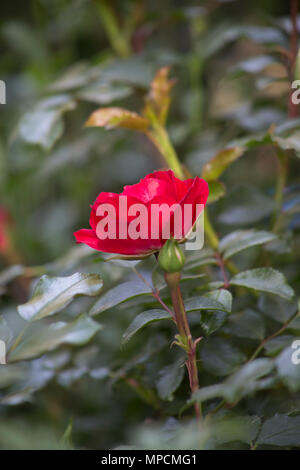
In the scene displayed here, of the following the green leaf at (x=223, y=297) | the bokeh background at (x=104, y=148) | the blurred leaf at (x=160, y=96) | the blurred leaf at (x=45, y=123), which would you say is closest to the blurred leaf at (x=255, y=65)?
the bokeh background at (x=104, y=148)

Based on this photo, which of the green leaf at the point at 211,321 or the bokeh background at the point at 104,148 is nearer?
the green leaf at the point at 211,321

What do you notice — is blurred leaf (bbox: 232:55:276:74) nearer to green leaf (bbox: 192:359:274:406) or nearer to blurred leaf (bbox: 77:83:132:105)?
blurred leaf (bbox: 77:83:132:105)

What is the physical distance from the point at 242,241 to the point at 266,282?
75 millimetres

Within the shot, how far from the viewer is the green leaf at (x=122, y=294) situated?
0.38 m

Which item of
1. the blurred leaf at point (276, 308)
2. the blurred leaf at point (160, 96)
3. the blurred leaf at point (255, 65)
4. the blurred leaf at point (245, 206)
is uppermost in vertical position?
the blurred leaf at point (255, 65)

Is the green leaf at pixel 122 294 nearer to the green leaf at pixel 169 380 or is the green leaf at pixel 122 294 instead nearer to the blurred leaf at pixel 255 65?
the green leaf at pixel 169 380

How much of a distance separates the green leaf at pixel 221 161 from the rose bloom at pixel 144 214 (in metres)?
0.14

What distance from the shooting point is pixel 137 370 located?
1.62 feet

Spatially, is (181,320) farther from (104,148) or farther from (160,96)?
(104,148)

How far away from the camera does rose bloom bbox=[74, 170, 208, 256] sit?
0.34 meters

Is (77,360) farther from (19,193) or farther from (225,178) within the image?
(19,193)

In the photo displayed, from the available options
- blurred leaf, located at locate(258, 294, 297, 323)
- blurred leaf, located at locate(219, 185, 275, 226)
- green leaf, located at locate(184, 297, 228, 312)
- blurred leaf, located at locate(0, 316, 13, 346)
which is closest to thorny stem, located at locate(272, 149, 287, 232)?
blurred leaf, located at locate(219, 185, 275, 226)
